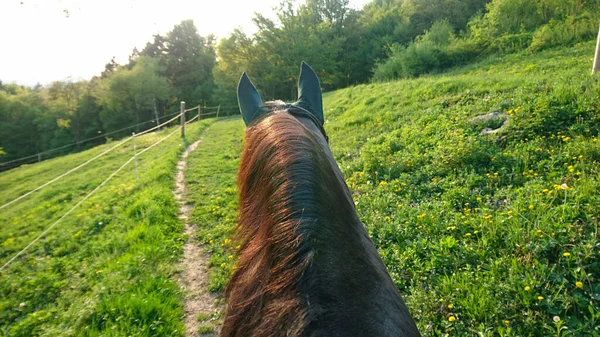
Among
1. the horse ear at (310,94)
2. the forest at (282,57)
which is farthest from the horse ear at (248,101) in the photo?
the forest at (282,57)

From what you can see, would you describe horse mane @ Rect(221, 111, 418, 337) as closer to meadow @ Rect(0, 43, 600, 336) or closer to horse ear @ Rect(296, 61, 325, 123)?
meadow @ Rect(0, 43, 600, 336)

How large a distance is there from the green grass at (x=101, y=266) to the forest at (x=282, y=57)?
17.3m

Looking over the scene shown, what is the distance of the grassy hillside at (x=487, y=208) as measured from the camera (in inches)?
90.4

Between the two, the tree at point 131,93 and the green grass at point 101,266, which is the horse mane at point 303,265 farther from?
the tree at point 131,93

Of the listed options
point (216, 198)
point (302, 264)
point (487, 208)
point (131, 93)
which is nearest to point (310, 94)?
point (302, 264)

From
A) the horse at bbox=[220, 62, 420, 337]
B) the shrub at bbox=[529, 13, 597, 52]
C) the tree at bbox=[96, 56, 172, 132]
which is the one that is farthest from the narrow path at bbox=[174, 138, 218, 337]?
the tree at bbox=[96, 56, 172, 132]

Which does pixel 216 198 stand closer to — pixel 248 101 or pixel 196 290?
pixel 196 290

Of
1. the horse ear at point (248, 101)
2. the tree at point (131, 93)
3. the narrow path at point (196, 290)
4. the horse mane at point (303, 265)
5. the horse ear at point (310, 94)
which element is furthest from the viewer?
the tree at point (131, 93)

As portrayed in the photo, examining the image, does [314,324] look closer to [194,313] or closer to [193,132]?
[194,313]

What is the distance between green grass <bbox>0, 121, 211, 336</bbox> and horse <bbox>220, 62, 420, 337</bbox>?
2585 millimetres

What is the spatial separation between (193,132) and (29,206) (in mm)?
7136

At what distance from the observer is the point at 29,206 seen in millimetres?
9266

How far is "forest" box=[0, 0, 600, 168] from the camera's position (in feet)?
65.5

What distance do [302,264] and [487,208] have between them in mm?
3316
